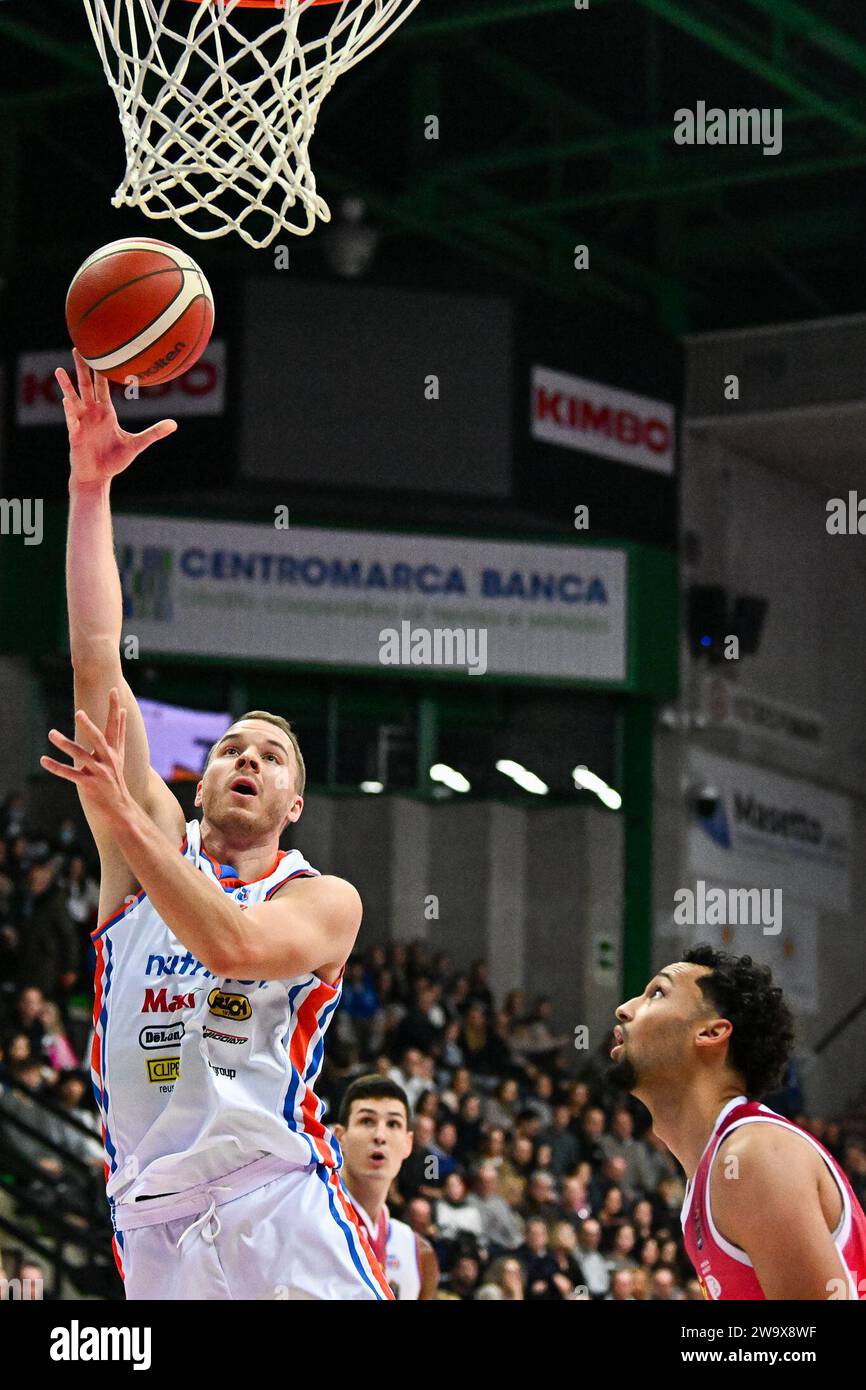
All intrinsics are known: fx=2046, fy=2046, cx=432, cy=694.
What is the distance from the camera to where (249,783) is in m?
4.71

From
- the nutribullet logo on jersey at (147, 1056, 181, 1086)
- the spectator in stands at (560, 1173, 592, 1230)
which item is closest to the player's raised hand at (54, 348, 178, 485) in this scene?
the nutribullet logo on jersey at (147, 1056, 181, 1086)

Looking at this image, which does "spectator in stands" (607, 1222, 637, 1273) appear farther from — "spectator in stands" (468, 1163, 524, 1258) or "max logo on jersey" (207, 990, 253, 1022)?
"max logo on jersey" (207, 990, 253, 1022)

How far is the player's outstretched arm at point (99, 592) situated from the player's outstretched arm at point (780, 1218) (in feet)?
5.18

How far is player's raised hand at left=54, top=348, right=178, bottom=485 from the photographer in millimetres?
4902

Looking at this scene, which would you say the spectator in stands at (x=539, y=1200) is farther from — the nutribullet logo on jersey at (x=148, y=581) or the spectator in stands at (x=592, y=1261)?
the nutribullet logo on jersey at (x=148, y=581)

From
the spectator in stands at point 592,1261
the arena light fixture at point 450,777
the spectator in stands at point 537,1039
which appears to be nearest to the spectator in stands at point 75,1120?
the spectator in stands at point 592,1261

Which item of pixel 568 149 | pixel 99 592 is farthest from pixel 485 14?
pixel 99 592

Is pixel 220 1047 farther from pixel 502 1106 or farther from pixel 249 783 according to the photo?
pixel 502 1106

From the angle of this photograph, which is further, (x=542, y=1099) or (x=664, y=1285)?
(x=542, y=1099)

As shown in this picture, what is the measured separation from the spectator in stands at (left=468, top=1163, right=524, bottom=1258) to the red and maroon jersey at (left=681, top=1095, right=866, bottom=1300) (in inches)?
399

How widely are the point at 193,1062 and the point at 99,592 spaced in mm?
1107

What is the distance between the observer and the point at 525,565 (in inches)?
791
